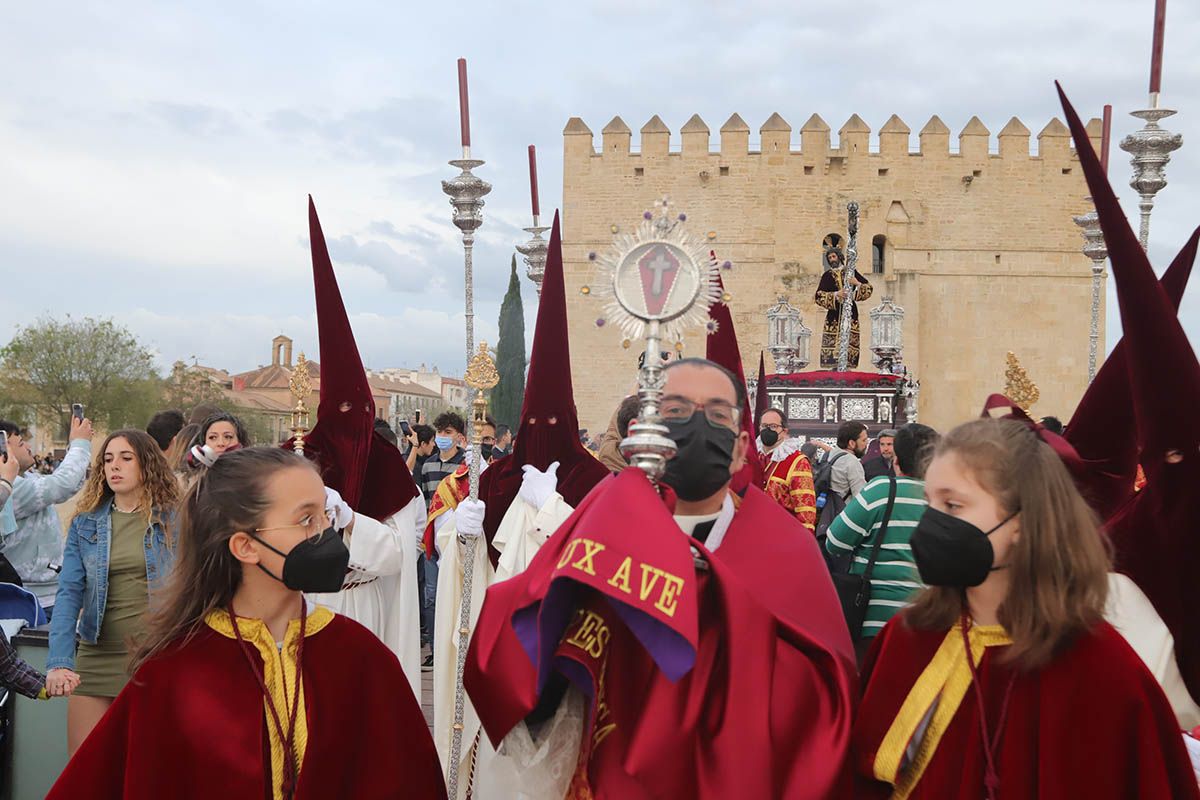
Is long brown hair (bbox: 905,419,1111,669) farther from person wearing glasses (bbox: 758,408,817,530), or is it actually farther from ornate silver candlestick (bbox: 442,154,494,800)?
person wearing glasses (bbox: 758,408,817,530)

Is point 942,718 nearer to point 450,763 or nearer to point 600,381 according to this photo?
point 450,763

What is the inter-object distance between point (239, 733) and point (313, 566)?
1.38 ft

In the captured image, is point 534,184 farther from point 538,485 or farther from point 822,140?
point 822,140

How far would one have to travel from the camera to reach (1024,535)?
8.04ft

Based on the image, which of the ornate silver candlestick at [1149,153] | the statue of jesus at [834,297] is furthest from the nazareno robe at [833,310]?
the ornate silver candlestick at [1149,153]

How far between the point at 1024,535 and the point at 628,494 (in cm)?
91

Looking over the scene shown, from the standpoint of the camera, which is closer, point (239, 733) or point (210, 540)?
point (239, 733)

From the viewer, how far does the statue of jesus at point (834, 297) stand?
60.2 ft

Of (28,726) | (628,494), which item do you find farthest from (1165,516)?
(28,726)

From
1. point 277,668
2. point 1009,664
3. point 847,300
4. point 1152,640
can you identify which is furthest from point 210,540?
point 847,300

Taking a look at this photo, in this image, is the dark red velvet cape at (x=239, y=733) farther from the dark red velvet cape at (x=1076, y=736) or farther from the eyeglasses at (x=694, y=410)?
Result: the dark red velvet cape at (x=1076, y=736)

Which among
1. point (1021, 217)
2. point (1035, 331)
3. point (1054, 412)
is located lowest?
point (1054, 412)

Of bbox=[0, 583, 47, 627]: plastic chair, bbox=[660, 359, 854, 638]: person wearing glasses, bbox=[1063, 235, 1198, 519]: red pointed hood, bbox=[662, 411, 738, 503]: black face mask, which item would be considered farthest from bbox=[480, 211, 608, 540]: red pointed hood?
bbox=[0, 583, 47, 627]: plastic chair

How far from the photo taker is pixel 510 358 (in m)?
37.1
